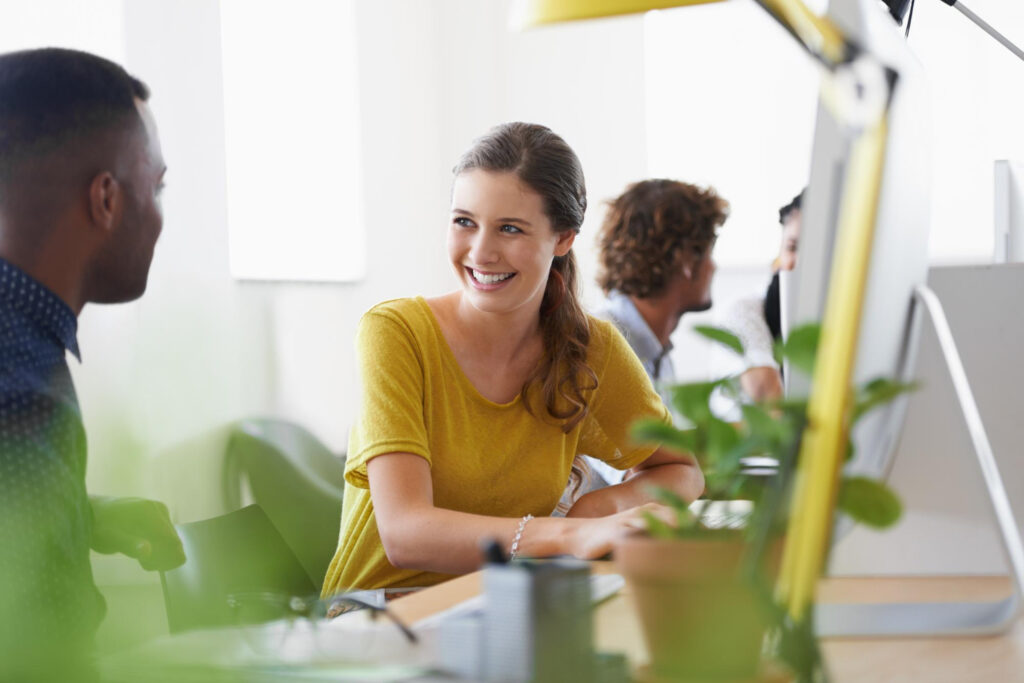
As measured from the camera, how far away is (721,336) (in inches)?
24.3

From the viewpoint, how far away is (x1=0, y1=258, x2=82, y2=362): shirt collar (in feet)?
2.56

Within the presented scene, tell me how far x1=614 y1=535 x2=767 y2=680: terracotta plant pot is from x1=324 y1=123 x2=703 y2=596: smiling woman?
2.48ft

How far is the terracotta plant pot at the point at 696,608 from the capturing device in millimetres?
592

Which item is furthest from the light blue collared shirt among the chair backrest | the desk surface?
the desk surface

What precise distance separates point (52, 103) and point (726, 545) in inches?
23.4

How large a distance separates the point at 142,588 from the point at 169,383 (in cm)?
18

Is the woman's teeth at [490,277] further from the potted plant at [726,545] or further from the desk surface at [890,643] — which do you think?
the potted plant at [726,545]

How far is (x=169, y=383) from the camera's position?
29.8 inches

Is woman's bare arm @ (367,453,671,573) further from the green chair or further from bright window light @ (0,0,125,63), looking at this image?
the green chair

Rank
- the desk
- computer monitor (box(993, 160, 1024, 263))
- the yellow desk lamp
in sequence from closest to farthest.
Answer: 1. the yellow desk lamp
2. the desk
3. computer monitor (box(993, 160, 1024, 263))

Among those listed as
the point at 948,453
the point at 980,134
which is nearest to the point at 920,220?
the point at 948,453

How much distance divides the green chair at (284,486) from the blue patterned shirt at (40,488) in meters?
1.30

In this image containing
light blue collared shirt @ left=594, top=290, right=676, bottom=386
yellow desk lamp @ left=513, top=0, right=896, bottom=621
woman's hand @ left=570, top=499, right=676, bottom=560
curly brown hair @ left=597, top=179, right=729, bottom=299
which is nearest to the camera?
yellow desk lamp @ left=513, top=0, right=896, bottom=621

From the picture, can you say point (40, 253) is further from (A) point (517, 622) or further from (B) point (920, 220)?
(B) point (920, 220)
